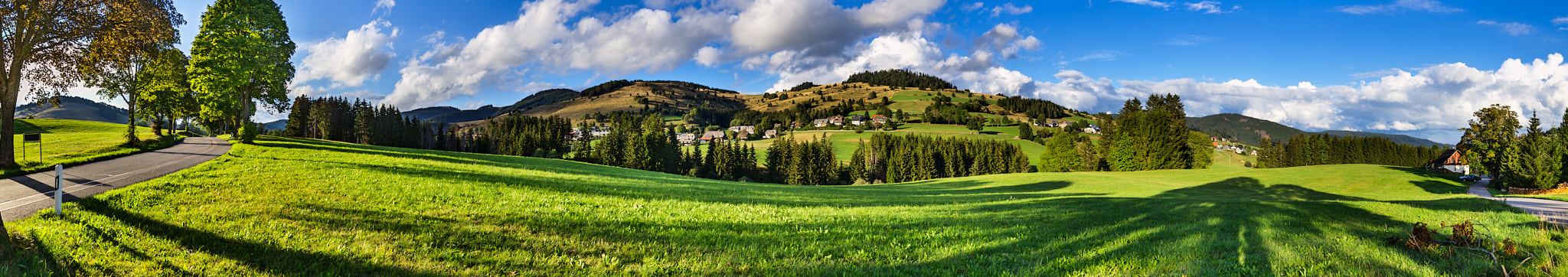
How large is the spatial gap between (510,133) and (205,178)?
310 ft

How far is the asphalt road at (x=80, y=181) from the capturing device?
27.3ft

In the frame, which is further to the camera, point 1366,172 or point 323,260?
point 1366,172

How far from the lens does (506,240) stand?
22.3ft

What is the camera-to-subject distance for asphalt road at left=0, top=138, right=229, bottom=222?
8.33 meters

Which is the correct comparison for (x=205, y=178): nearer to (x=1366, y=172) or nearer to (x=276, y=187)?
(x=276, y=187)

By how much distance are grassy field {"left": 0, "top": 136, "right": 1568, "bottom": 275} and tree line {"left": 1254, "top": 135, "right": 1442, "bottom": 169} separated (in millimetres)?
117855

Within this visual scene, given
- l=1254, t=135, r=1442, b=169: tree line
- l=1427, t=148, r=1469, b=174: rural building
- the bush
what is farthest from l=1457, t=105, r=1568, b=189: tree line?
the bush

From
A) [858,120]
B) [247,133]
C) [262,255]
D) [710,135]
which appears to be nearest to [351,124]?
[247,133]

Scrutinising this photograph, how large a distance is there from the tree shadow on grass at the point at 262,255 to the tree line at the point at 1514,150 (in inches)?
2731

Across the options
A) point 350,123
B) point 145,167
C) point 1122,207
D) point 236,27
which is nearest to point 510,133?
point 350,123

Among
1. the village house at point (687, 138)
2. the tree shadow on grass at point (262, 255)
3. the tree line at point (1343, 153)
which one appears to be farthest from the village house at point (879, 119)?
the tree shadow on grass at point (262, 255)

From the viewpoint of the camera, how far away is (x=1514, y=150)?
43.9 meters

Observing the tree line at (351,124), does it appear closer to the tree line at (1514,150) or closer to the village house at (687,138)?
the village house at (687,138)

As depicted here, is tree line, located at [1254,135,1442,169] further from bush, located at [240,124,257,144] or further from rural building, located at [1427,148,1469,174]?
bush, located at [240,124,257,144]
